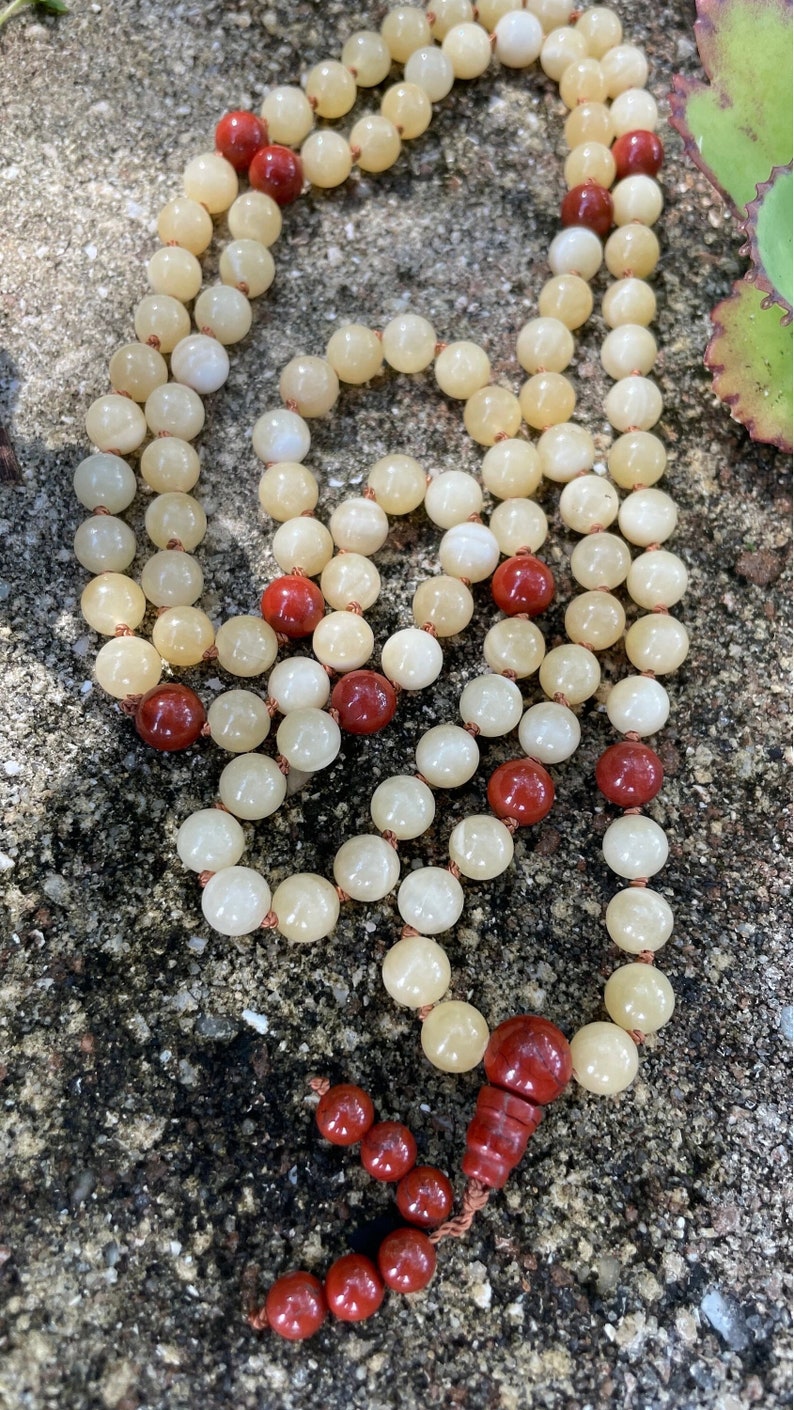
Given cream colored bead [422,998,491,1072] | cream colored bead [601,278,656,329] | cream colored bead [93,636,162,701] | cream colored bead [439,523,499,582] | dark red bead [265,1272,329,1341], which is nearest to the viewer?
dark red bead [265,1272,329,1341]

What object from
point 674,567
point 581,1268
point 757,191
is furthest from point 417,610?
point 581,1268

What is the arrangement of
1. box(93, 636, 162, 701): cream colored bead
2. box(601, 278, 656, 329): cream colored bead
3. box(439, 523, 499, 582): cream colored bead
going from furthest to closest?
box(601, 278, 656, 329): cream colored bead < box(439, 523, 499, 582): cream colored bead < box(93, 636, 162, 701): cream colored bead

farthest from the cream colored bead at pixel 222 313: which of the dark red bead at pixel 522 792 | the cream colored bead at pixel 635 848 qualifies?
the cream colored bead at pixel 635 848

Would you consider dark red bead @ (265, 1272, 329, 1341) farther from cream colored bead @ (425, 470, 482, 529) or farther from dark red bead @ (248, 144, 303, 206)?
dark red bead @ (248, 144, 303, 206)

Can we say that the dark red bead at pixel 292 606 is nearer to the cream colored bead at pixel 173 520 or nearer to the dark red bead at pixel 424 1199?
the cream colored bead at pixel 173 520

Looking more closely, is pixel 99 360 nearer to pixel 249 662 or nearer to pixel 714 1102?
pixel 249 662

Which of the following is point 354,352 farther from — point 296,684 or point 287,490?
point 296,684

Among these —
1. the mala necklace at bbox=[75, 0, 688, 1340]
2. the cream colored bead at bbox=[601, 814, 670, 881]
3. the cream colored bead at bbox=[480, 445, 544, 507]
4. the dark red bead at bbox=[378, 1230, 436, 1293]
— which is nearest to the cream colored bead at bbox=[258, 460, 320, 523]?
the mala necklace at bbox=[75, 0, 688, 1340]
